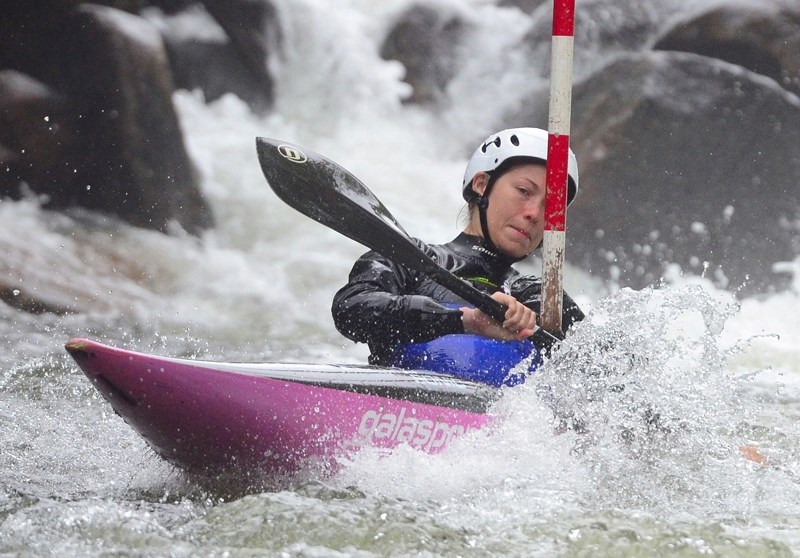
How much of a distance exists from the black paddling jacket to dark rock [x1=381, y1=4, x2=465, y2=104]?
18.1ft

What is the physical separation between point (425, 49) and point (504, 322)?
6.14 metres

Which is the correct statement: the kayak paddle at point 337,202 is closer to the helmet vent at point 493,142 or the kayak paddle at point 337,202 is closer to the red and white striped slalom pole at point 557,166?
the red and white striped slalom pole at point 557,166

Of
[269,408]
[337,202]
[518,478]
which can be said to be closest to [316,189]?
[337,202]

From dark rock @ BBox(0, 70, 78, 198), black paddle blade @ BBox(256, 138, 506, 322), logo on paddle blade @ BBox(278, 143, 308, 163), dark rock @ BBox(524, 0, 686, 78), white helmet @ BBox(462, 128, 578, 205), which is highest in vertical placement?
dark rock @ BBox(524, 0, 686, 78)

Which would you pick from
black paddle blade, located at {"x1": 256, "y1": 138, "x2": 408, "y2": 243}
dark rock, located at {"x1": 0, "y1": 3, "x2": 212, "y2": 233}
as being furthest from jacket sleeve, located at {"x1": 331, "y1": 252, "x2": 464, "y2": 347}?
dark rock, located at {"x1": 0, "y1": 3, "x2": 212, "y2": 233}

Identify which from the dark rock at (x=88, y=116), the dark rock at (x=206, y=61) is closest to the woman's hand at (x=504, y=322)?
the dark rock at (x=88, y=116)

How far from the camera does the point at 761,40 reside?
26.9ft

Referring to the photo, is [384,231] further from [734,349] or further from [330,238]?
[330,238]

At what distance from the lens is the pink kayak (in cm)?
225

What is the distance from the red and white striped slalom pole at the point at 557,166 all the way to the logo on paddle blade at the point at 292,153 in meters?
0.70

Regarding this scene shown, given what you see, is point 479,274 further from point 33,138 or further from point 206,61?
point 206,61

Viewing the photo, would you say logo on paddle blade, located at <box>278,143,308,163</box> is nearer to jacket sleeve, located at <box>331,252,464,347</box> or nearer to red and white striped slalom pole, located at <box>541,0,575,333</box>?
jacket sleeve, located at <box>331,252,464,347</box>

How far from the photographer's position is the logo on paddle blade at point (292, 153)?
2.91 meters

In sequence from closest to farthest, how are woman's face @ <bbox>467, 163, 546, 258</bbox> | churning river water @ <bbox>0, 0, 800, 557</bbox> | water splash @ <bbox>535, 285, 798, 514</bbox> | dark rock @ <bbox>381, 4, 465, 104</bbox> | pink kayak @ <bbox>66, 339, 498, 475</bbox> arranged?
churning river water @ <bbox>0, 0, 800, 557</bbox> → pink kayak @ <bbox>66, 339, 498, 475</bbox> → water splash @ <bbox>535, 285, 798, 514</bbox> → woman's face @ <bbox>467, 163, 546, 258</bbox> → dark rock @ <bbox>381, 4, 465, 104</bbox>
